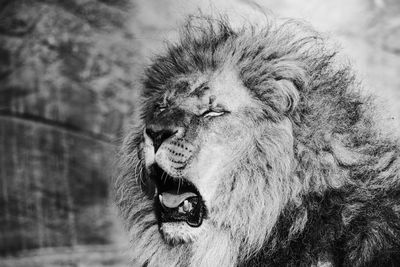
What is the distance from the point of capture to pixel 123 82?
591 centimetres

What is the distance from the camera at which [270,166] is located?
9.91 feet

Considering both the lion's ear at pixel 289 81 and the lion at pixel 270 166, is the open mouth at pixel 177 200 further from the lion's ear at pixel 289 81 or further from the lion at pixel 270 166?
the lion's ear at pixel 289 81

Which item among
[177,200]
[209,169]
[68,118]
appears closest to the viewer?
[209,169]

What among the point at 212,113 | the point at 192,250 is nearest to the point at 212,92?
the point at 212,113

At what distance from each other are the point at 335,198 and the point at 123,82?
3.35 metres

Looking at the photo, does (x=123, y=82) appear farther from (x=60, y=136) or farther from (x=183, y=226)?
(x=183, y=226)

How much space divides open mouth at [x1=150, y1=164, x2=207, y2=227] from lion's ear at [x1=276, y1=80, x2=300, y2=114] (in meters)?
0.56

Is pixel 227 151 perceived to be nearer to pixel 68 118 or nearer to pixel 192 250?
pixel 192 250

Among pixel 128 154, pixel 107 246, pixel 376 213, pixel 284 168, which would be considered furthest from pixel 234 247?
pixel 107 246

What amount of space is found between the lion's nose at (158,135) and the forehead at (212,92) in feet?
0.55

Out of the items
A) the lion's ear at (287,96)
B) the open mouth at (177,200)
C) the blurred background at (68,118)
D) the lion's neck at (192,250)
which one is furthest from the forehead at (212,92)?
the blurred background at (68,118)

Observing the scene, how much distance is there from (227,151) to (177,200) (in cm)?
34

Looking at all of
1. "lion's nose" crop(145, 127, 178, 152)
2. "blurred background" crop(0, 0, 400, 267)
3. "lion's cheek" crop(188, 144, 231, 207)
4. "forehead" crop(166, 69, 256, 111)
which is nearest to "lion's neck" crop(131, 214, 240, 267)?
"lion's cheek" crop(188, 144, 231, 207)

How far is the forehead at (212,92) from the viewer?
312cm
